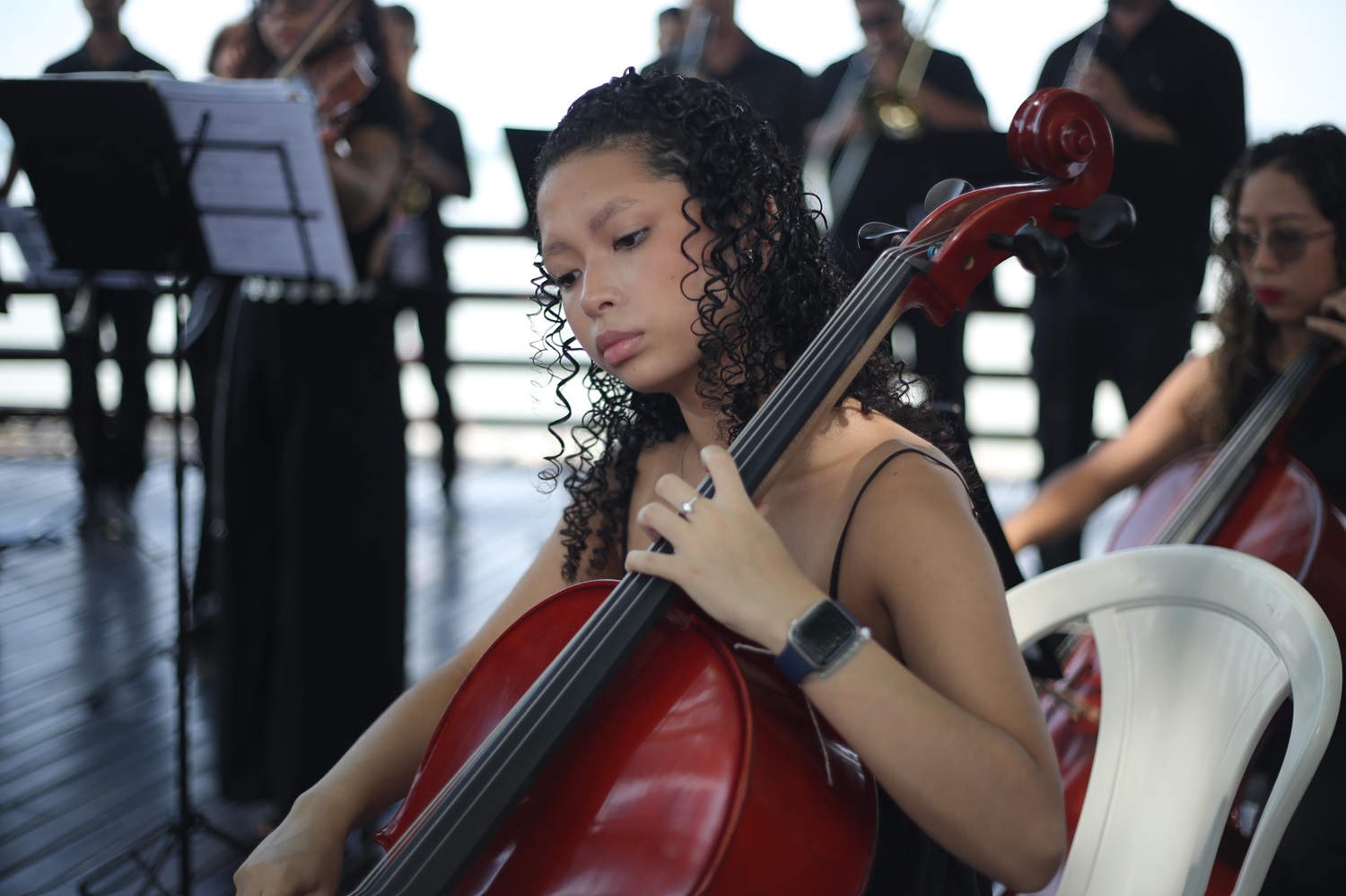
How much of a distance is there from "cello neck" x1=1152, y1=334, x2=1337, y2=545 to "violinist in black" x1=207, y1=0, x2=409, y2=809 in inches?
53.4

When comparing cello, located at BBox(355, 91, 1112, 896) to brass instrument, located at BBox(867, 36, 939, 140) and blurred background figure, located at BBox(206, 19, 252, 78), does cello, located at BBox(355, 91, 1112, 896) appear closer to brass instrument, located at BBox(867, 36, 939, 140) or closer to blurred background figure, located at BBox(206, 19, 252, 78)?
blurred background figure, located at BBox(206, 19, 252, 78)

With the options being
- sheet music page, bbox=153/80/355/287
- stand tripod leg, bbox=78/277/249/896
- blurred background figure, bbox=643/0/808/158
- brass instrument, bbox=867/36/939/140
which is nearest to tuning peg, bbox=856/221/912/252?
sheet music page, bbox=153/80/355/287

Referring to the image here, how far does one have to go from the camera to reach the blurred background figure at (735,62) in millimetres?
3598

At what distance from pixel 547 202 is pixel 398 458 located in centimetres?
129

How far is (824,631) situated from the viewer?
2.67 ft

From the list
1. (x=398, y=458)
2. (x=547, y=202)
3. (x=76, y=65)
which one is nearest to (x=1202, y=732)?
(x=547, y=202)

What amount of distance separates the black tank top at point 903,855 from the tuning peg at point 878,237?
213 millimetres

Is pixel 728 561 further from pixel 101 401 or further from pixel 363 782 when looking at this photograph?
pixel 101 401

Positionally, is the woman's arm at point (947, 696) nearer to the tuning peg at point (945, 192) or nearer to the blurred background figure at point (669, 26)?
the tuning peg at point (945, 192)

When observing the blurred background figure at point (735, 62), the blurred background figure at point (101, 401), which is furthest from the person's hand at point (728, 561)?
the blurred background figure at point (101, 401)

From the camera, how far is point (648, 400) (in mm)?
1255

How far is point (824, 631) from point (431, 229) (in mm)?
4460

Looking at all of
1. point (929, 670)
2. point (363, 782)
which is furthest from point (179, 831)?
point (929, 670)

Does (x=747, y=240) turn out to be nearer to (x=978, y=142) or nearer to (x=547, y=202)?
(x=547, y=202)
